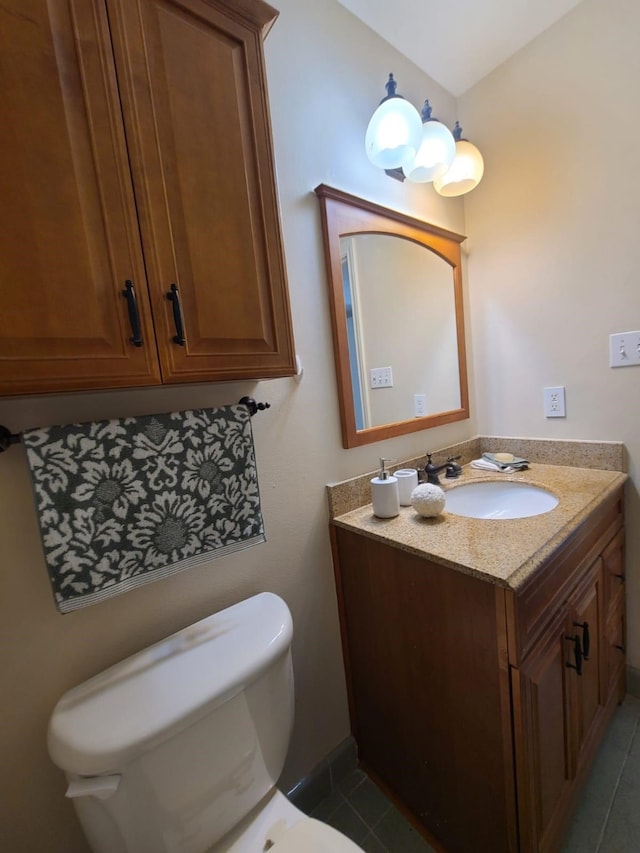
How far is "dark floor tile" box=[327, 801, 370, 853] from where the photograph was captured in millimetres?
1056

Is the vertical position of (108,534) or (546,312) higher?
(546,312)

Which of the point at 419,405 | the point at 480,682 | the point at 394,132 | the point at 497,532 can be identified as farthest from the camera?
the point at 419,405

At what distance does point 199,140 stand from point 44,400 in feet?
1.90

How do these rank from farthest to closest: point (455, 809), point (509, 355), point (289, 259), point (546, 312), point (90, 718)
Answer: point (509, 355), point (546, 312), point (289, 259), point (455, 809), point (90, 718)

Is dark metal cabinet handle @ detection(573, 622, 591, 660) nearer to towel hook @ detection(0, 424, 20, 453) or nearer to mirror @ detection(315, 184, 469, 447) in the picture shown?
mirror @ detection(315, 184, 469, 447)

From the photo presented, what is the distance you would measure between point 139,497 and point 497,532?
33.0 inches

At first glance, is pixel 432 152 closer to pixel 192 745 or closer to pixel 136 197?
pixel 136 197

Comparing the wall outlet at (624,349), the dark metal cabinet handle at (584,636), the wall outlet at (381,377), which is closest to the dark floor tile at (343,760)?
the dark metal cabinet handle at (584,636)

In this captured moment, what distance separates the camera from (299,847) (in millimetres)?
706

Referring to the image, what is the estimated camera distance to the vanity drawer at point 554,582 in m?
0.75

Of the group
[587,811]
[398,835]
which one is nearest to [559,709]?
[587,811]

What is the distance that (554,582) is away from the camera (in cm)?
88

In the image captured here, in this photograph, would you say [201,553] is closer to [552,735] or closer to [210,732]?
[210,732]

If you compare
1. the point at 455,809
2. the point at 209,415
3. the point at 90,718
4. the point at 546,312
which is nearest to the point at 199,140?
the point at 209,415
